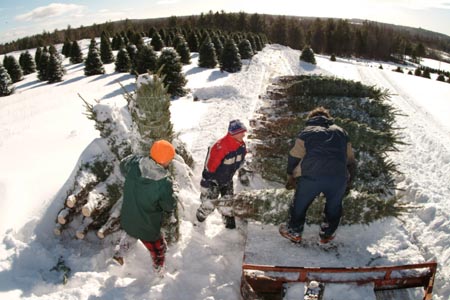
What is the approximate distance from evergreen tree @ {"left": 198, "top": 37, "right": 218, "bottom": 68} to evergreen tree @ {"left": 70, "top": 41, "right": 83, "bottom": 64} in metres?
12.6

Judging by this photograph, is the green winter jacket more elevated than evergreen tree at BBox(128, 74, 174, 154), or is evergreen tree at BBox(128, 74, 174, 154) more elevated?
evergreen tree at BBox(128, 74, 174, 154)

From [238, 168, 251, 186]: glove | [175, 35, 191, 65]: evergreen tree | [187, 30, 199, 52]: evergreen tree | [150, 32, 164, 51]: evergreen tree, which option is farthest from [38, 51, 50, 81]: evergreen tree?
[238, 168, 251, 186]: glove

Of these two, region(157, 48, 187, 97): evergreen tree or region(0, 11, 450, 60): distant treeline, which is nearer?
region(157, 48, 187, 97): evergreen tree

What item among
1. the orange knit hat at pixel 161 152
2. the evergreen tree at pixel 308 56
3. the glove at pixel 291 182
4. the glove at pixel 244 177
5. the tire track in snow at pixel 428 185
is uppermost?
the orange knit hat at pixel 161 152

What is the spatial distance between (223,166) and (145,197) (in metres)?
1.43

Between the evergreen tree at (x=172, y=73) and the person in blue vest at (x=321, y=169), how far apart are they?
11990mm

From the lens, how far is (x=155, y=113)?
15.9ft

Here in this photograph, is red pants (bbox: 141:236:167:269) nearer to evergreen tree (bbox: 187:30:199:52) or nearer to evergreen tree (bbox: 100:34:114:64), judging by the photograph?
evergreen tree (bbox: 100:34:114:64)

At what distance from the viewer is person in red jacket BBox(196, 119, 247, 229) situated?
4.70m

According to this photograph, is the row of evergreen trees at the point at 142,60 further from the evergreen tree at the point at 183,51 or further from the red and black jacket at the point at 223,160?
the red and black jacket at the point at 223,160

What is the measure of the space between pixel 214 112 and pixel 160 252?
28.7 ft

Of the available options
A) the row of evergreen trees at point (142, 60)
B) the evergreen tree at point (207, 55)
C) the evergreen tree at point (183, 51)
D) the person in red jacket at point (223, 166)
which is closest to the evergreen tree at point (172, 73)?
the row of evergreen trees at point (142, 60)

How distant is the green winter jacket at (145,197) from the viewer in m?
3.64

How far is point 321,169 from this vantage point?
3.83 metres
